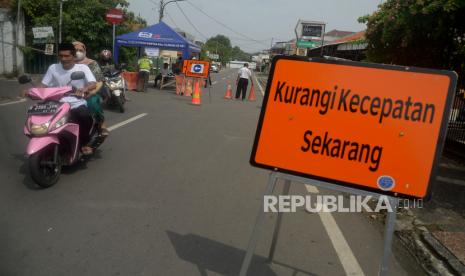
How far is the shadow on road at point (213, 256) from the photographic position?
3609 millimetres

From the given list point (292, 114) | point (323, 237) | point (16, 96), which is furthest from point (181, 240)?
point (16, 96)

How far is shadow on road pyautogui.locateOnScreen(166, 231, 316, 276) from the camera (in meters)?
3.61

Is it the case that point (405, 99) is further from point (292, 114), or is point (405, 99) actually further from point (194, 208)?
point (194, 208)

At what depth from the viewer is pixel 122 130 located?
363 inches

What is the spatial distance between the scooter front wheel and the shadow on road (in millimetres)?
1836

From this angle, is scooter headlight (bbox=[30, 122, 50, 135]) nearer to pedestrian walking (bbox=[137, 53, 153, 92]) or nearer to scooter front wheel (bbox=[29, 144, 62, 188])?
scooter front wheel (bbox=[29, 144, 62, 188])

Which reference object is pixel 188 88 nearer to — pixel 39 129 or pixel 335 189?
pixel 39 129

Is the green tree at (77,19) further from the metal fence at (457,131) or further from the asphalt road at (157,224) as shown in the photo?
the metal fence at (457,131)

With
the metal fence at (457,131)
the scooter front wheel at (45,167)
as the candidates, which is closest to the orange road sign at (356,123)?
the scooter front wheel at (45,167)

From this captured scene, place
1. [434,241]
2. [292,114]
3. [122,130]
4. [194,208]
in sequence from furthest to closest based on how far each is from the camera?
1. [122,130]
2. [194,208]
3. [434,241]
4. [292,114]

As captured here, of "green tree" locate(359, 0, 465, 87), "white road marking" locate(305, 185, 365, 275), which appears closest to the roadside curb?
Result: "white road marking" locate(305, 185, 365, 275)

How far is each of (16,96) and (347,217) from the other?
11.0 m

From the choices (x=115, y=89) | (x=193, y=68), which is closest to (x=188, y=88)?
(x=193, y=68)

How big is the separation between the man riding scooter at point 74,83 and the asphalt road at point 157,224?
1.91 ft
